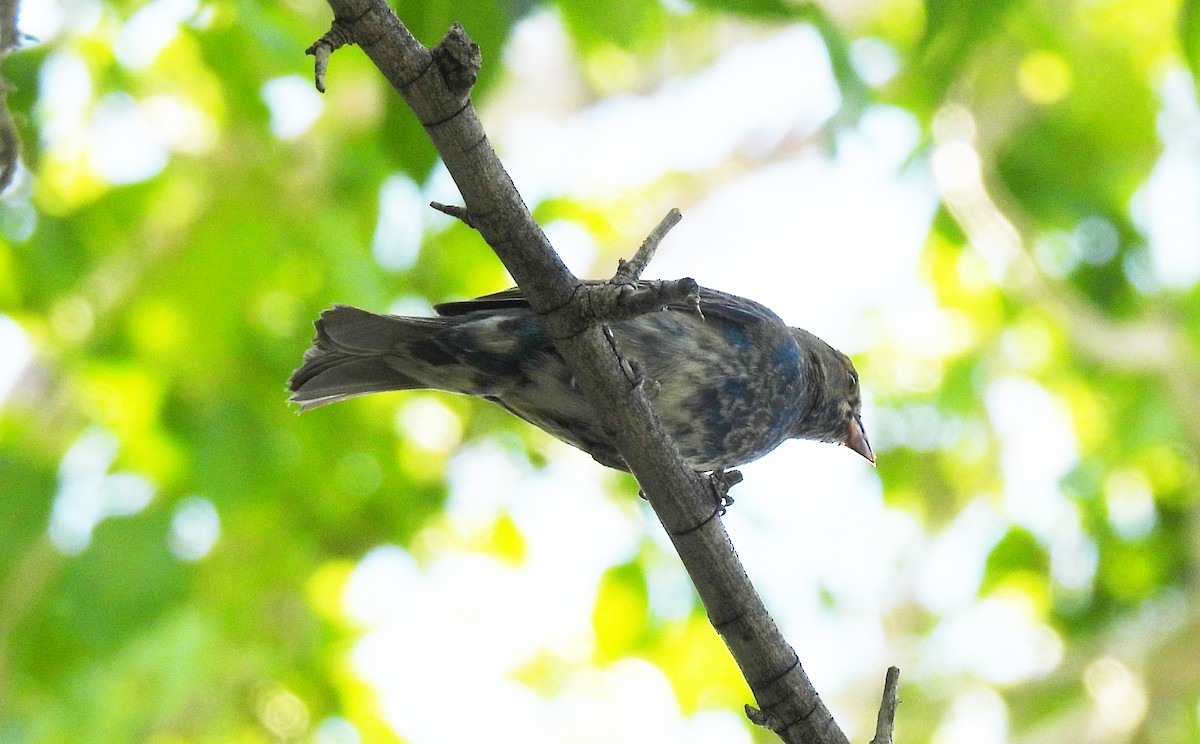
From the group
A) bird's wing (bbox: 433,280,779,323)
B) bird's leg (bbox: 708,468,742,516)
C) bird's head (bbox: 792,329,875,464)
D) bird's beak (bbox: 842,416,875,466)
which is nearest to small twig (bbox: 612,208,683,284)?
bird's leg (bbox: 708,468,742,516)

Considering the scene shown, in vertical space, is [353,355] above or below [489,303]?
above

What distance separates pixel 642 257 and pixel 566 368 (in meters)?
0.85

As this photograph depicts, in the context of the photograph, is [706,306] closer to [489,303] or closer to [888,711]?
[489,303]

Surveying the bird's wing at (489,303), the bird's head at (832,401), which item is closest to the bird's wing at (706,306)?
the bird's wing at (489,303)

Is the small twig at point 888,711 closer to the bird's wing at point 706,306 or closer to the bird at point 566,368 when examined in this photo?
the bird at point 566,368

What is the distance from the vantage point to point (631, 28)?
328cm

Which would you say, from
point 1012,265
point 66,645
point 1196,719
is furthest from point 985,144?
point 66,645

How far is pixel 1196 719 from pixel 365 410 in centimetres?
534

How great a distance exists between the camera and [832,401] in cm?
386

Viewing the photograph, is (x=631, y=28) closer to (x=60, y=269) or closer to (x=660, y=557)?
(x=60, y=269)

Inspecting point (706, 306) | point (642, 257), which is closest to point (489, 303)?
point (706, 306)

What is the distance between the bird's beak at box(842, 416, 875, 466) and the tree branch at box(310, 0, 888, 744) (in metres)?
1.76

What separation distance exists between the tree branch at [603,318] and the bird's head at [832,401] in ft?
4.62

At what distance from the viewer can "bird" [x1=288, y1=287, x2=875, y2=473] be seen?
2.86 metres
